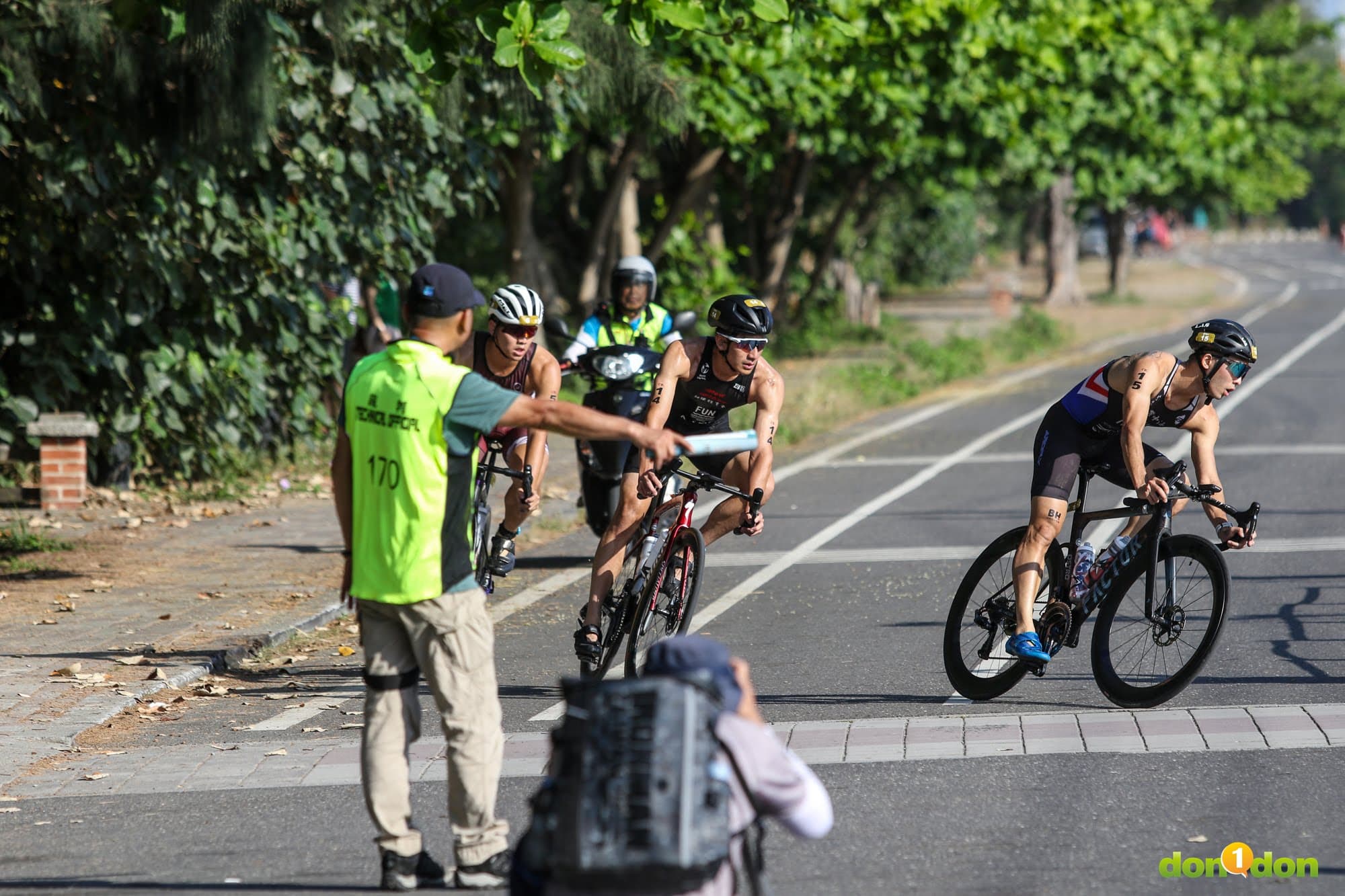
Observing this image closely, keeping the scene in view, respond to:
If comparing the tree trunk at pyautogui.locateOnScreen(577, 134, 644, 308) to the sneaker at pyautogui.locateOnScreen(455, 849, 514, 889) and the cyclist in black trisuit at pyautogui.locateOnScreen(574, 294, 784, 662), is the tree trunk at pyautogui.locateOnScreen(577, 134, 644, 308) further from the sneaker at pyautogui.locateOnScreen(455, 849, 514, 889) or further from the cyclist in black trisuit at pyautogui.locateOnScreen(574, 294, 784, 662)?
the sneaker at pyautogui.locateOnScreen(455, 849, 514, 889)

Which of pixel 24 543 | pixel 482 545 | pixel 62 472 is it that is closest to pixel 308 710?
pixel 482 545

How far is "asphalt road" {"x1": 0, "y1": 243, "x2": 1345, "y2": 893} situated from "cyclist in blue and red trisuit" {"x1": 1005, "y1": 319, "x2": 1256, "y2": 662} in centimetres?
67

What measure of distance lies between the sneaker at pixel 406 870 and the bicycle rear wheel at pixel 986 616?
3051 mm

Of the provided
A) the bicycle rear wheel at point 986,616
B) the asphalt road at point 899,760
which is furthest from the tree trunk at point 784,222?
the bicycle rear wheel at point 986,616

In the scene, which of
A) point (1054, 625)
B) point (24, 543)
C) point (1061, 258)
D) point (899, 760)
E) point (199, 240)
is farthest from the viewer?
point (1061, 258)

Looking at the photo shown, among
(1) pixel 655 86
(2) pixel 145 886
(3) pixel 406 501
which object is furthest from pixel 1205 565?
(1) pixel 655 86

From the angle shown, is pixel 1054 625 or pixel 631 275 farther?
pixel 631 275

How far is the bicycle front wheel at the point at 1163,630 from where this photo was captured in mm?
6863

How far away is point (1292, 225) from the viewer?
131 metres

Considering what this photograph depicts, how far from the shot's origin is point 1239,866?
5094mm

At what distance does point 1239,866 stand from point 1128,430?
2.23 m

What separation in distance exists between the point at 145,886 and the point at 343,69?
9.20 metres

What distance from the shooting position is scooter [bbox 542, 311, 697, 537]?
9781 millimetres

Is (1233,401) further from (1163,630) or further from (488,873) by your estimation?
(488,873)
